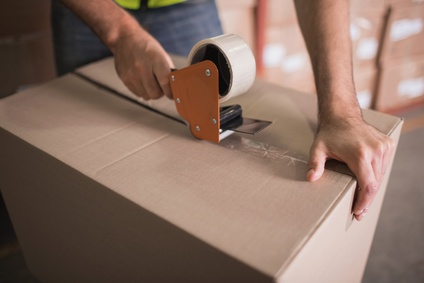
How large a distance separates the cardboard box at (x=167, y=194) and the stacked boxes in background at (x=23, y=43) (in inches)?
18.1

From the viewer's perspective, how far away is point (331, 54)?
0.71m

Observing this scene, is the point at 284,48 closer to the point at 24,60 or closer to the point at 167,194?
the point at 24,60

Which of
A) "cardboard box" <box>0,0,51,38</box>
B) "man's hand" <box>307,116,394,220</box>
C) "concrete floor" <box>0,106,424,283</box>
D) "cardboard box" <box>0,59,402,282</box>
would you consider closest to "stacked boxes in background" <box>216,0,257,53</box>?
"cardboard box" <box>0,0,51,38</box>

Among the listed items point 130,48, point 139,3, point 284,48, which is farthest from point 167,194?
point 284,48

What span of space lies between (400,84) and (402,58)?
0.13m

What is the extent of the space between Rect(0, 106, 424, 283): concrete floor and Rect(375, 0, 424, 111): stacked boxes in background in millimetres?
330

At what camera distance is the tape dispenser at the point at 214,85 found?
0.56 m

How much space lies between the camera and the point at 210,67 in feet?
1.82

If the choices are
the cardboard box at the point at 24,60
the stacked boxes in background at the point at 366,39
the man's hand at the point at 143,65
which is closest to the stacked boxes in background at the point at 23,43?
the cardboard box at the point at 24,60

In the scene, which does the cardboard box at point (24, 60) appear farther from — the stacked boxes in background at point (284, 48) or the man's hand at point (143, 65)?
the stacked boxes in background at point (284, 48)

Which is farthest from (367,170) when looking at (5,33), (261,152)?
(5,33)

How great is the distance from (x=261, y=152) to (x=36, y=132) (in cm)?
37

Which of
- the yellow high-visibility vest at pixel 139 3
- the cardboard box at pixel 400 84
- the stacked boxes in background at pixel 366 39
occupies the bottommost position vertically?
the cardboard box at pixel 400 84

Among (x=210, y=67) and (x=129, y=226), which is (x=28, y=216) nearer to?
(x=129, y=226)
